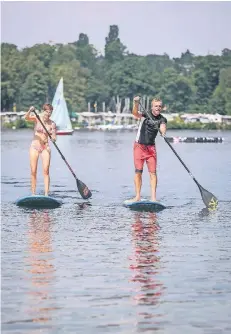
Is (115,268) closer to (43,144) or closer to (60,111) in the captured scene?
(43,144)

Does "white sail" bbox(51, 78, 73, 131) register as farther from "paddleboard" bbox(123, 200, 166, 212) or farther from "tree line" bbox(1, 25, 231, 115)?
"paddleboard" bbox(123, 200, 166, 212)

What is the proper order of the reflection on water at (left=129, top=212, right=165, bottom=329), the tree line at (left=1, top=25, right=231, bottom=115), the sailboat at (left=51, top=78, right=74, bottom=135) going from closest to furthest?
the reflection on water at (left=129, top=212, right=165, bottom=329) → the sailboat at (left=51, top=78, right=74, bottom=135) → the tree line at (left=1, top=25, right=231, bottom=115)

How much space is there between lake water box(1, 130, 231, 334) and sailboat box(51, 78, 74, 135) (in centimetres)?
7766

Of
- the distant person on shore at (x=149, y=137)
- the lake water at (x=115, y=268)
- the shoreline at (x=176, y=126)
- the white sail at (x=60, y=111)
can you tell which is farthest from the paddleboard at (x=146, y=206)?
the shoreline at (x=176, y=126)

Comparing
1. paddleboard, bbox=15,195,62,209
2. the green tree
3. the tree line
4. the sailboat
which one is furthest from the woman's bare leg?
the green tree

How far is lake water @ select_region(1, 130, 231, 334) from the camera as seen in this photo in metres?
10.4

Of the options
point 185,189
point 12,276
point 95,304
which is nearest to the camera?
point 95,304

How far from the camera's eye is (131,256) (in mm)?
13812

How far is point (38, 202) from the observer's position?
19.4m

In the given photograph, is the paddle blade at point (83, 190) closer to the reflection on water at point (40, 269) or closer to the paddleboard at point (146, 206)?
the paddleboard at point (146, 206)

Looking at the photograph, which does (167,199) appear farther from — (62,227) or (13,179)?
(13,179)

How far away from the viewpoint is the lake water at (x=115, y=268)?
34.1ft

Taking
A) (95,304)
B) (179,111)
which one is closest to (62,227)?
(95,304)

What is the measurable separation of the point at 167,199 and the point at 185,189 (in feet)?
10.3
